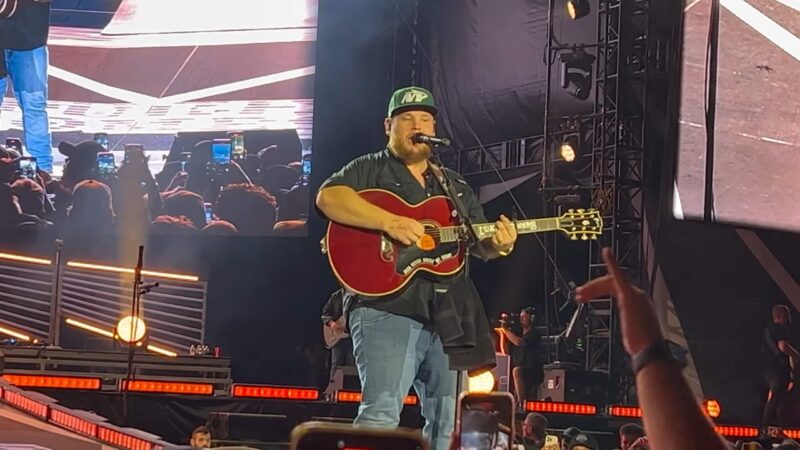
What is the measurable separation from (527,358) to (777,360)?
2.19 meters

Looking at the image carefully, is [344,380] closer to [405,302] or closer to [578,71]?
[578,71]

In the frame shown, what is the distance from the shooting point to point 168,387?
6250 millimetres

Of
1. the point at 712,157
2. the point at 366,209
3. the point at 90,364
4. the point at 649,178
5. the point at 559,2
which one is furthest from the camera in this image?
the point at 559,2

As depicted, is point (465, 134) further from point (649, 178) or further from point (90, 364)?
point (90, 364)

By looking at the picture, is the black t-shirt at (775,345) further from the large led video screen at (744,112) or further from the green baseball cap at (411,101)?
the green baseball cap at (411,101)

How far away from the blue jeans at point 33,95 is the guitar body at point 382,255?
590cm

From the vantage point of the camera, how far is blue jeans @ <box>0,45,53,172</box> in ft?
29.5

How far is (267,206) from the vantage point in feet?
29.5

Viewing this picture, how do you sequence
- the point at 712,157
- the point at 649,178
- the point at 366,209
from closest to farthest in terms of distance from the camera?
1. the point at 366,209
2. the point at 712,157
3. the point at 649,178

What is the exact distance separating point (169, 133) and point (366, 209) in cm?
560

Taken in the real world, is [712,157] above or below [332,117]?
below

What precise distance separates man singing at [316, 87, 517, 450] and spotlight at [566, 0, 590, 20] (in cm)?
488

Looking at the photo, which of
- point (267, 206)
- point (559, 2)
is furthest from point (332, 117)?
point (559, 2)

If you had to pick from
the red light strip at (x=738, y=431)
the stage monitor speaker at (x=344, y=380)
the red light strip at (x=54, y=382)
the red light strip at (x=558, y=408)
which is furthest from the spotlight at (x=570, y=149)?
the red light strip at (x=54, y=382)
